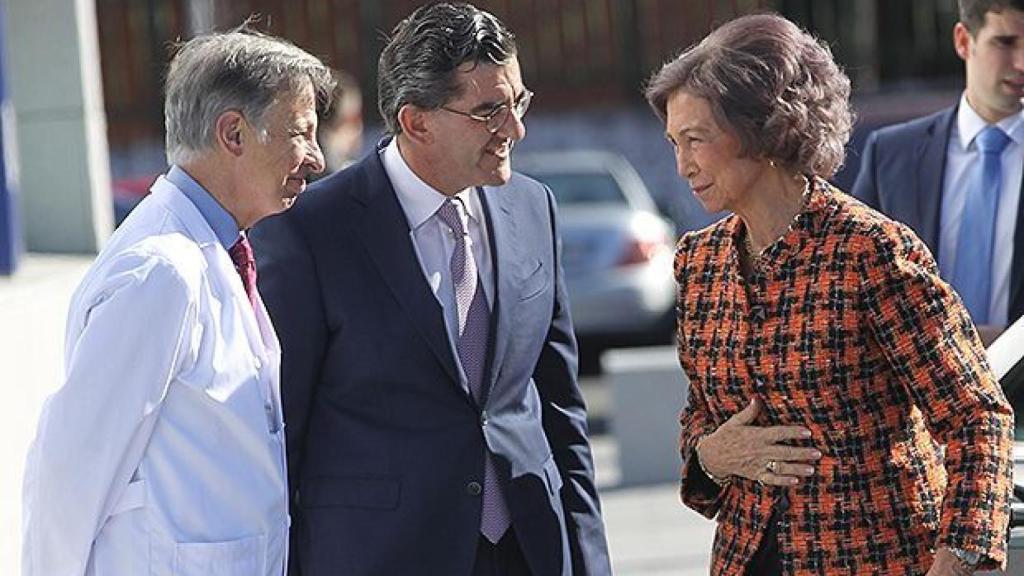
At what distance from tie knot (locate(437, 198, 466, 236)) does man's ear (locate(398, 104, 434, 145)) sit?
0.14m

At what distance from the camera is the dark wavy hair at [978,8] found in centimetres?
467

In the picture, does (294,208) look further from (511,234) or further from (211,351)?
(211,351)

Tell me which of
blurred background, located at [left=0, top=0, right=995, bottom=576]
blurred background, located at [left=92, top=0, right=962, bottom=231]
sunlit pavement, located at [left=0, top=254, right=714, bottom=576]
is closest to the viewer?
sunlit pavement, located at [left=0, top=254, right=714, bottom=576]

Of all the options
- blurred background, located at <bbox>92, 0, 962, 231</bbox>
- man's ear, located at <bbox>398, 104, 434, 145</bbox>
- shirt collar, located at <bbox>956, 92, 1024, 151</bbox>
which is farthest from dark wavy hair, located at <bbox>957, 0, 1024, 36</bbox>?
blurred background, located at <bbox>92, 0, 962, 231</bbox>

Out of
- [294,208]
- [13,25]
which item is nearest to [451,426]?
[294,208]

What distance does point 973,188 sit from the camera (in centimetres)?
478

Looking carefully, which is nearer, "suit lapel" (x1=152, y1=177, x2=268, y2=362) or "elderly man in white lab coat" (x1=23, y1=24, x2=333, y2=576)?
"elderly man in white lab coat" (x1=23, y1=24, x2=333, y2=576)

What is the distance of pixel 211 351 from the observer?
2.93 metres

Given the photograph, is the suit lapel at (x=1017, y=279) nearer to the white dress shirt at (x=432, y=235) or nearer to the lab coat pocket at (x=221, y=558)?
the white dress shirt at (x=432, y=235)

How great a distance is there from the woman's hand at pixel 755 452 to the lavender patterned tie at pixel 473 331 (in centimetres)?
45

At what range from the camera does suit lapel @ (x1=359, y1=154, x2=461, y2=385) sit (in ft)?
11.5

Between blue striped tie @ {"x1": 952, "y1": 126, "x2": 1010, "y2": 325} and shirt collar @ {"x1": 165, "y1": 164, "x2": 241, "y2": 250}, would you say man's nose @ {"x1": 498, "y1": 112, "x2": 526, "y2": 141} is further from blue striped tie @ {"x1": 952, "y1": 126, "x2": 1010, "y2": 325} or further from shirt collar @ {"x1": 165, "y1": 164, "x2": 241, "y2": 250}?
blue striped tie @ {"x1": 952, "y1": 126, "x2": 1010, "y2": 325}

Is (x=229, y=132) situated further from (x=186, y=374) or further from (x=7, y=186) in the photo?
(x=7, y=186)

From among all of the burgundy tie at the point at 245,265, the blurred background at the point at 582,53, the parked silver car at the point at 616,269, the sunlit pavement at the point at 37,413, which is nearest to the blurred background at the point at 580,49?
the blurred background at the point at 582,53
